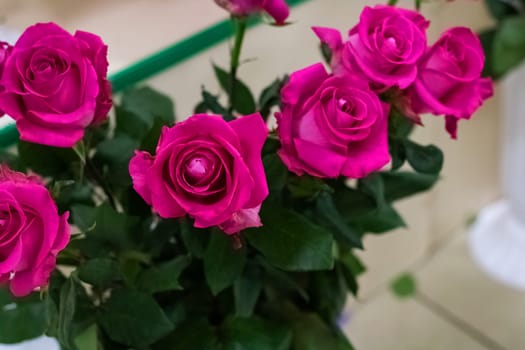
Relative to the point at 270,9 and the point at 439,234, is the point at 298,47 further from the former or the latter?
the point at 439,234

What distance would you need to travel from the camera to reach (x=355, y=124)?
36 cm

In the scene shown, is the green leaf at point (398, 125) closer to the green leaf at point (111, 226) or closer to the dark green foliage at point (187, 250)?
the dark green foliage at point (187, 250)

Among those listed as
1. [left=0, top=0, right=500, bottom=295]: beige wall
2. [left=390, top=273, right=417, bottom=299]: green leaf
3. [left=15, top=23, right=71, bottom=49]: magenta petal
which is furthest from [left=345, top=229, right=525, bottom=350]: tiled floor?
[left=15, top=23, right=71, bottom=49]: magenta petal

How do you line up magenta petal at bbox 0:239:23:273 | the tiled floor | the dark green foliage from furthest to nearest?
the tiled floor
the dark green foliage
magenta petal at bbox 0:239:23:273

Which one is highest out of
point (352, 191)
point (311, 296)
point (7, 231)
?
point (7, 231)

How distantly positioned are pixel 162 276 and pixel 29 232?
14cm

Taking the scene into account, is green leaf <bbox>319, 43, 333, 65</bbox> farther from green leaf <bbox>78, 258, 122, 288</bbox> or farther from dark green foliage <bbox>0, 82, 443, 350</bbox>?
green leaf <bbox>78, 258, 122, 288</bbox>

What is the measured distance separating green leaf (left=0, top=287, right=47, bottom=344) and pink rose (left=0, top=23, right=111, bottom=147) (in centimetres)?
13

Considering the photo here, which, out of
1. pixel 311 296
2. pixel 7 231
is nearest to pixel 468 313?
pixel 311 296

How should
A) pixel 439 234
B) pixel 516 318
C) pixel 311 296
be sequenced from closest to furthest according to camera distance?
1. pixel 311 296
2. pixel 516 318
3. pixel 439 234

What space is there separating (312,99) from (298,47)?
263 mm

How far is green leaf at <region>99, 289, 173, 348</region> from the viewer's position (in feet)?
1.43

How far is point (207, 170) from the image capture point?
0.33m

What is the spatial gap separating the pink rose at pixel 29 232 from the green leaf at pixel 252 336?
0.63 ft
